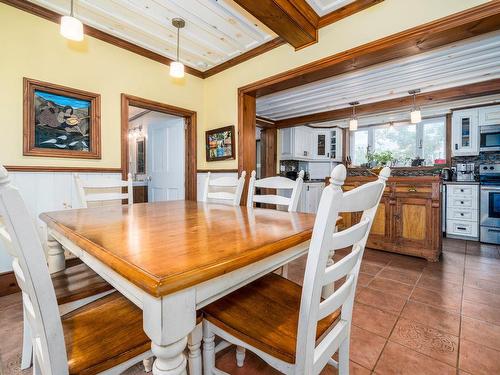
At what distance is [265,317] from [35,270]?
71cm

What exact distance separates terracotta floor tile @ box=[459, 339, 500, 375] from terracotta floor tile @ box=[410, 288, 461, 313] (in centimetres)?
46

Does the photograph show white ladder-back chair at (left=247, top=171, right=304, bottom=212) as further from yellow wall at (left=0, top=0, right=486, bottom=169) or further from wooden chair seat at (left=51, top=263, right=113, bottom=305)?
yellow wall at (left=0, top=0, right=486, bottom=169)

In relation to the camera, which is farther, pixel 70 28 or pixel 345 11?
pixel 345 11

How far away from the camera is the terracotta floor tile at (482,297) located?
6.52 ft

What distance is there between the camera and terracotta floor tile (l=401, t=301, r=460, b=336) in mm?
1665

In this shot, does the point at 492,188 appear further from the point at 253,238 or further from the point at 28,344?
the point at 28,344

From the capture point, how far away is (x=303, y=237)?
0.98 metres

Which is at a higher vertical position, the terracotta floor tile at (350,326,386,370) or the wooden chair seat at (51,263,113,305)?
the wooden chair seat at (51,263,113,305)

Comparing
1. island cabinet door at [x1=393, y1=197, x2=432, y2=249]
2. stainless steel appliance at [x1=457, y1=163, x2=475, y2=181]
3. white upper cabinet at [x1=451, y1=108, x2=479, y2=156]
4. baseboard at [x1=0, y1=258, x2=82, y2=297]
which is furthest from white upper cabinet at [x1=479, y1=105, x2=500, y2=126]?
baseboard at [x1=0, y1=258, x2=82, y2=297]

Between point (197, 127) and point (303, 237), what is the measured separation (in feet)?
10.00

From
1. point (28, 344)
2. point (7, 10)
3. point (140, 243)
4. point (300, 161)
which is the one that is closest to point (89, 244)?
point (140, 243)

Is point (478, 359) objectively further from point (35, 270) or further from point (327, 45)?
point (327, 45)

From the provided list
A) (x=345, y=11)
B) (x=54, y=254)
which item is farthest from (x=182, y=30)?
(x=54, y=254)

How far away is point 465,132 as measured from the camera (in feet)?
14.4
